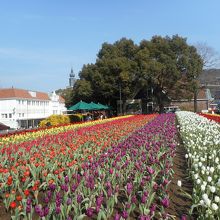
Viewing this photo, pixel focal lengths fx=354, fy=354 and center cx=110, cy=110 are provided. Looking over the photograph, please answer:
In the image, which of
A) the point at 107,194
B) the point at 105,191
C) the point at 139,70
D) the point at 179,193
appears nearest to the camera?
the point at 107,194

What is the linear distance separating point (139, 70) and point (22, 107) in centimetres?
3052

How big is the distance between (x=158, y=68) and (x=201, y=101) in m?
30.3

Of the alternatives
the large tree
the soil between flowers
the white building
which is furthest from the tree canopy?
the soil between flowers

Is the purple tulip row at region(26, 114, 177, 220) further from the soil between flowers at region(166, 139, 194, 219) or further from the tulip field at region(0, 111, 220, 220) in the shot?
the soil between flowers at region(166, 139, 194, 219)

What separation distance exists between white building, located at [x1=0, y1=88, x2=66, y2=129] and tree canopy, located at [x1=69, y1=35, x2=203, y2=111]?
1612 cm

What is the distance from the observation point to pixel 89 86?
4994 cm

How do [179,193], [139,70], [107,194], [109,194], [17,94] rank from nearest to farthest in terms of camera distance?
[109,194], [107,194], [179,193], [139,70], [17,94]

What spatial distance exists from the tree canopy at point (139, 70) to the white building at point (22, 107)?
52.9 ft

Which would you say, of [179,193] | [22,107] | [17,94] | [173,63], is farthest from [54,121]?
[22,107]

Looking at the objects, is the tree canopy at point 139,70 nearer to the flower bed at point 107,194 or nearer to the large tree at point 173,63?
the large tree at point 173,63

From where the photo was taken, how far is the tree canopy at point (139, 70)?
48562 millimetres

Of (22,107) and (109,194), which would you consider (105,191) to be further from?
(22,107)

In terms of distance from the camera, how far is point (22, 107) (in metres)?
70.4

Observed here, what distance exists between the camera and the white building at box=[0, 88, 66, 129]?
2625 inches
